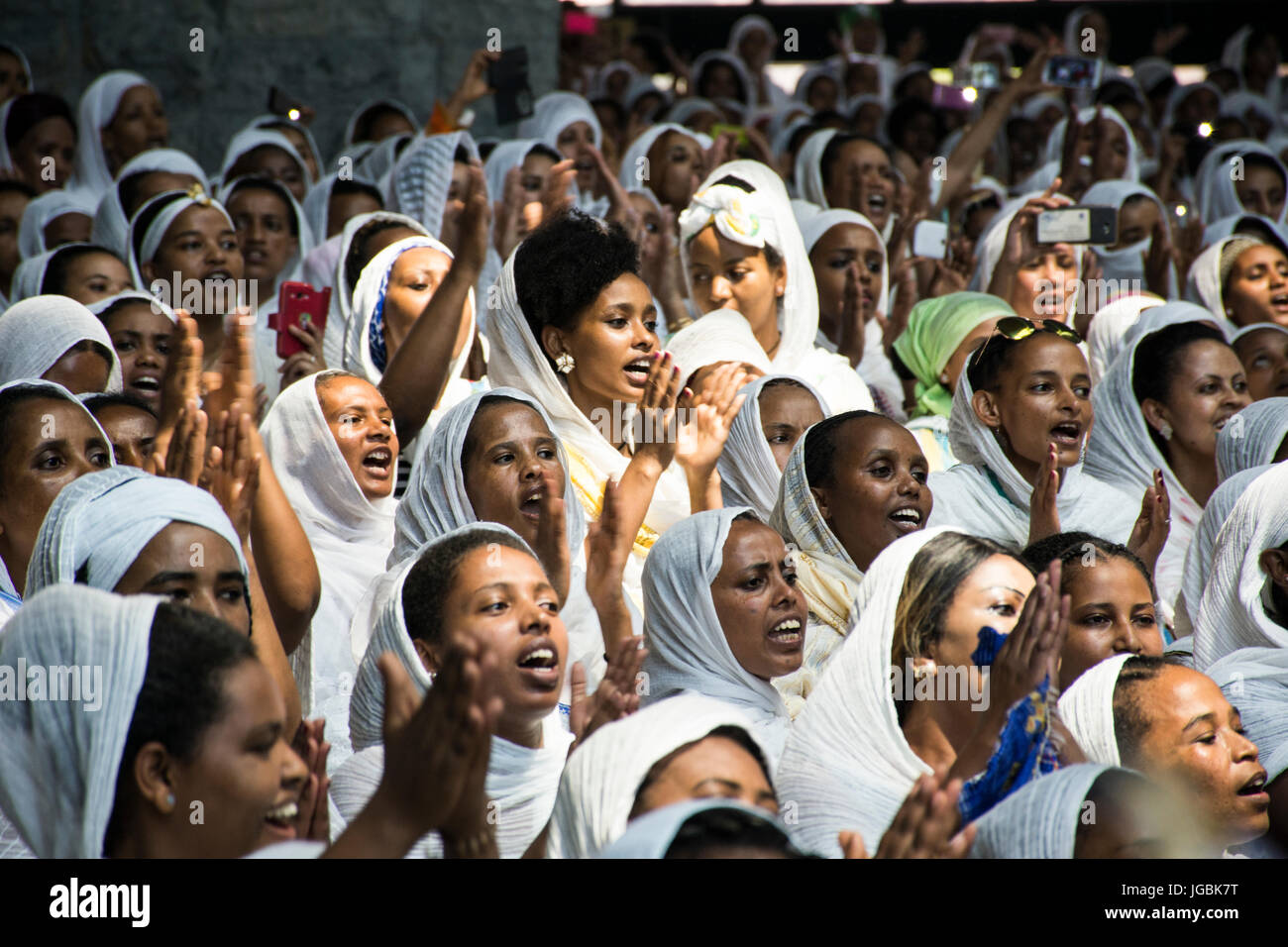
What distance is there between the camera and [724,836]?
1837mm

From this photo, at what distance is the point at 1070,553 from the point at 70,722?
2044mm

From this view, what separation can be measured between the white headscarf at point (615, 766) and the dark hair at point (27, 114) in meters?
5.19

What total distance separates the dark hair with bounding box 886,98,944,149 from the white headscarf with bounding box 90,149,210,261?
454cm

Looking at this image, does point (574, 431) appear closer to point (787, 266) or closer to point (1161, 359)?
point (787, 266)

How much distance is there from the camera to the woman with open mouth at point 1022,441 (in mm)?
4047

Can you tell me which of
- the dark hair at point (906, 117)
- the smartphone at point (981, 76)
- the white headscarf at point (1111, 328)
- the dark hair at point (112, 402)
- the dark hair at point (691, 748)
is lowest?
the dark hair at point (691, 748)

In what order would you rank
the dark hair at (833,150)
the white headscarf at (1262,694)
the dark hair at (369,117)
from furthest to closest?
the dark hair at (369,117)
the dark hair at (833,150)
the white headscarf at (1262,694)

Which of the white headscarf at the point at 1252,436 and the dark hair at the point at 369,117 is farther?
the dark hair at the point at 369,117

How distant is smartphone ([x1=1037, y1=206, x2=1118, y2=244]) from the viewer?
5238 millimetres

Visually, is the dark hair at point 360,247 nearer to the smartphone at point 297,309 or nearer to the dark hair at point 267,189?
the smartphone at point 297,309

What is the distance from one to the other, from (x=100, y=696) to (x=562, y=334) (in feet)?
6.90

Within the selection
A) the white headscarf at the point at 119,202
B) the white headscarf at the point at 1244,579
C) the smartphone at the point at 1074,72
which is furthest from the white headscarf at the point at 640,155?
the white headscarf at the point at 1244,579

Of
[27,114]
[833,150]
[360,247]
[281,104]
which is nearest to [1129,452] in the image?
[360,247]

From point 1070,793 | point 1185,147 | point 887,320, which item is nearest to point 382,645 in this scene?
point 1070,793
